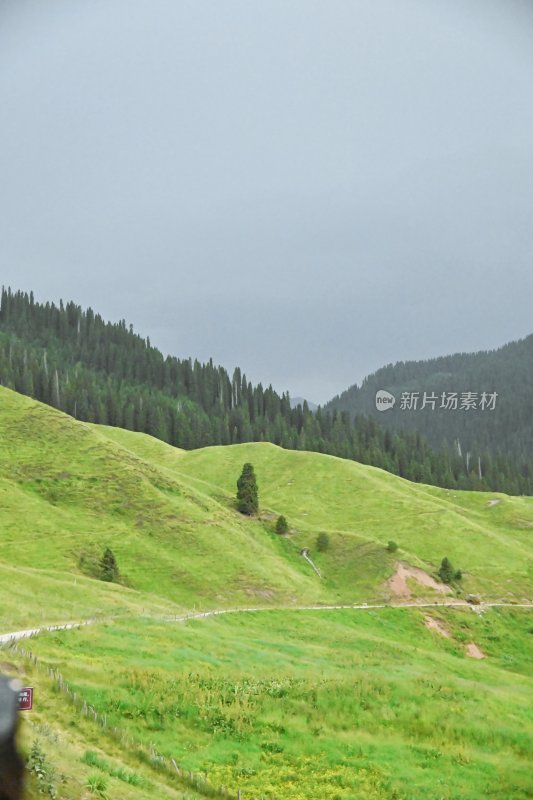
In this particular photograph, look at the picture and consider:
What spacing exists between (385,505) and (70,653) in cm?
9721

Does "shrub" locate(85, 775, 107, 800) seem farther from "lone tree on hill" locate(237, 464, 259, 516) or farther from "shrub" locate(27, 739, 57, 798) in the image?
"lone tree on hill" locate(237, 464, 259, 516)

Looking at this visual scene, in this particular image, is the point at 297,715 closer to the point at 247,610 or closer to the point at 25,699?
the point at 25,699

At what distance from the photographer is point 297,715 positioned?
102 feet

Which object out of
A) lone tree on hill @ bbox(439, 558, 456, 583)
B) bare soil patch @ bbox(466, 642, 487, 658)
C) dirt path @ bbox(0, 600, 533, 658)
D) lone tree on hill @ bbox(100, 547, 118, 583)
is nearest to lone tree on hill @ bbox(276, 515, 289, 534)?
lone tree on hill @ bbox(439, 558, 456, 583)

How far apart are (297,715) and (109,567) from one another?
43197 mm

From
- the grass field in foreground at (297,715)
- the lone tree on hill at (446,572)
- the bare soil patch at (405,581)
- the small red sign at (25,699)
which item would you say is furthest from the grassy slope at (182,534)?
the small red sign at (25,699)

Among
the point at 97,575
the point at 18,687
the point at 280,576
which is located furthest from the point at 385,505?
the point at 18,687

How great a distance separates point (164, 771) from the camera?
75.2ft

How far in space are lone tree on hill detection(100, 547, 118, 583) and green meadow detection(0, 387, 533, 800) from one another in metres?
1.24

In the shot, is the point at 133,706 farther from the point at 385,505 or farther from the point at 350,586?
the point at 385,505

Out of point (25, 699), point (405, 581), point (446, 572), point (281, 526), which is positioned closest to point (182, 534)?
point (281, 526)

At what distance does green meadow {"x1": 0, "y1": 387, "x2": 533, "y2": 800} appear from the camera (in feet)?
84.3

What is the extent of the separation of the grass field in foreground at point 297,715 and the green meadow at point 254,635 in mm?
117

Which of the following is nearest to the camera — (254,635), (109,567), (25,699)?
(25,699)
